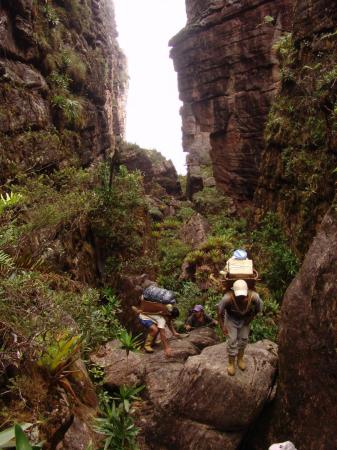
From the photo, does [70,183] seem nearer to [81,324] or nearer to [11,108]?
[11,108]

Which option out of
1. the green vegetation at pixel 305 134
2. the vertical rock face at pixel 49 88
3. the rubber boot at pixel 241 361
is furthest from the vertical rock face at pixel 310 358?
the vertical rock face at pixel 49 88

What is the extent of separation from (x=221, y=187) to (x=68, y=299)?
1811 cm

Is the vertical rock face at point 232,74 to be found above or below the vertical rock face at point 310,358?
above

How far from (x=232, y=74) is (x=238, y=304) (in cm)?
2077

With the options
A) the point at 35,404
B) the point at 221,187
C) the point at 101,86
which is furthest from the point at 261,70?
the point at 35,404

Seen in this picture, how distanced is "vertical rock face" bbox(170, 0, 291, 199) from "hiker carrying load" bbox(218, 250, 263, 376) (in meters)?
17.7

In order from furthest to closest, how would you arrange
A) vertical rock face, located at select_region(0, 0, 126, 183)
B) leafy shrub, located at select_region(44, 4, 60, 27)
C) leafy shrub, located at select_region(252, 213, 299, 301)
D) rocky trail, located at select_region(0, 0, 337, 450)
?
leafy shrub, located at select_region(44, 4, 60, 27)
vertical rock face, located at select_region(0, 0, 126, 183)
leafy shrub, located at select_region(252, 213, 299, 301)
rocky trail, located at select_region(0, 0, 337, 450)

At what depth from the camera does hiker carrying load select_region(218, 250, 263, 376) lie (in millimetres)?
5793

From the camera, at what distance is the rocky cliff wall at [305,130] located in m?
10.3

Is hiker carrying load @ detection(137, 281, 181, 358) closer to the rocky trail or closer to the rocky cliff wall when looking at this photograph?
the rocky trail

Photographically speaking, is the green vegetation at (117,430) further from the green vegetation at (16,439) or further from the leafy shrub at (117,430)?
the green vegetation at (16,439)

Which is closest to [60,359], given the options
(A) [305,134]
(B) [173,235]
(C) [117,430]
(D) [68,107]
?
(C) [117,430]

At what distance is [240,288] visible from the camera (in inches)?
222

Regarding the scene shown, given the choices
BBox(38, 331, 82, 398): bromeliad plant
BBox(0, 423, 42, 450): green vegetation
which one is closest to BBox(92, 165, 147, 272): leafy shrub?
BBox(38, 331, 82, 398): bromeliad plant
